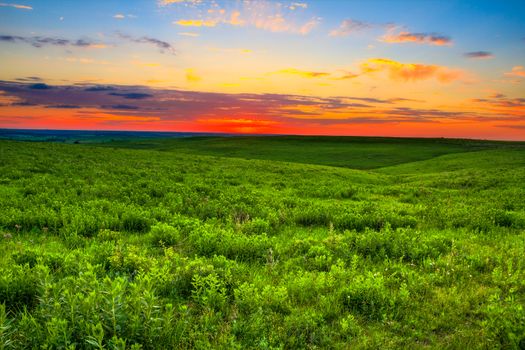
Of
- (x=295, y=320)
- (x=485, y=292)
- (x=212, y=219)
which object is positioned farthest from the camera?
(x=212, y=219)

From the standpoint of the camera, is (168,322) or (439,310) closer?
(168,322)

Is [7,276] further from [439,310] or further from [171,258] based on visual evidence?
[439,310]

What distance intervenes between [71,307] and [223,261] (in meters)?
3.19

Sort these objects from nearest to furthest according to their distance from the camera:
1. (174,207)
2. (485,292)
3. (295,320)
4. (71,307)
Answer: (71,307) < (295,320) < (485,292) < (174,207)

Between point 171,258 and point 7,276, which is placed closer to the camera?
point 7,276

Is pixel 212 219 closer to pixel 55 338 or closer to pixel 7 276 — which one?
pixel 7 276

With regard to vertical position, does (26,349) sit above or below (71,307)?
below

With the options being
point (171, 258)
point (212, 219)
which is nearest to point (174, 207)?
point (212, 219)

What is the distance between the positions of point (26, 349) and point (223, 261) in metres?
3.59

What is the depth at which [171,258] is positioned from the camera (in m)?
7.34

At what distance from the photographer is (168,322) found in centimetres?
460

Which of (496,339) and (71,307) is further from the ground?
(71,307)

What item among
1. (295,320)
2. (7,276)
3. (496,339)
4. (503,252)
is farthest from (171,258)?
(503,252)

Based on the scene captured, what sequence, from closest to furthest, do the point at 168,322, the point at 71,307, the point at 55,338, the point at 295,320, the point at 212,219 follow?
the point at 55,338 → the point at 71,307 → the point at 168,322 → the point at 295,320 → the point at 212,219
